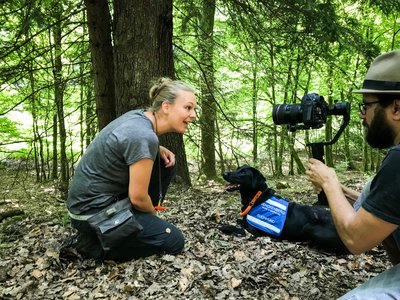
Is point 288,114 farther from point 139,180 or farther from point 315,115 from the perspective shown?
point 139,180

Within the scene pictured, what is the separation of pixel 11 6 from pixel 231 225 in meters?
4.68

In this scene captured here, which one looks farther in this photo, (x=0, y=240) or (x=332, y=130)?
(x=332, y=130)

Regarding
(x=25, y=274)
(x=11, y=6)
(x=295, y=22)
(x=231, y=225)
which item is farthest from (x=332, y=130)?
(x=25, y=274)

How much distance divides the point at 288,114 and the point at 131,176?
1501 millimetres

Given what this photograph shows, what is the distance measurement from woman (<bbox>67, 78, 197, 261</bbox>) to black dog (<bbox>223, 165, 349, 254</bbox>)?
110 centimetres

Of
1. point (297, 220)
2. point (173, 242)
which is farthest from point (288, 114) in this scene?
point (173, 242)

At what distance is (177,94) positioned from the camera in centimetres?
366

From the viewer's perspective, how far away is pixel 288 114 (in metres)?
Answer: 3.05

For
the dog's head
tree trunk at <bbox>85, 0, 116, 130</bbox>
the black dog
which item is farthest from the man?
tree trunk at <bbox>85, 0, 116, 130</bbox>

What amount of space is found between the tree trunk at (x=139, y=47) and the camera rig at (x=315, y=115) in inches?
106

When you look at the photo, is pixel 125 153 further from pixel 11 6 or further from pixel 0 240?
pixel 11 6

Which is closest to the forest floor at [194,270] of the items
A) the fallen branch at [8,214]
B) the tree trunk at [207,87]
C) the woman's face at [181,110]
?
the fallen branch at [8,214]

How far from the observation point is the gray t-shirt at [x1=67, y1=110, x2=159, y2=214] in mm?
3312

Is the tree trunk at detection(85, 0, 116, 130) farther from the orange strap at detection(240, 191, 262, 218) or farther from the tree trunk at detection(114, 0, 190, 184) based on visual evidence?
the orange strap at detection(240, 191, 262, 218)
